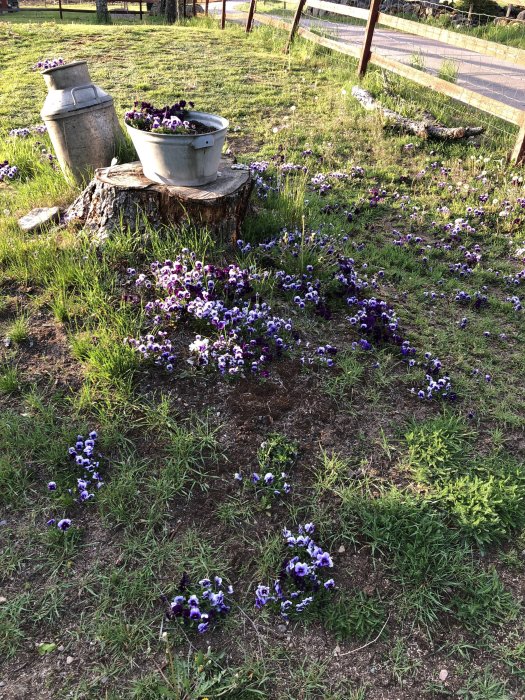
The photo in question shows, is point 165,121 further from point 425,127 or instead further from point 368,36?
point 368,36

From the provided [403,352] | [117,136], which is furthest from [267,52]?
[403,352]

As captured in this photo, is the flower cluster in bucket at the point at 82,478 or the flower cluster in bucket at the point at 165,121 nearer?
the flower cluster in bucket at the point at 82,478

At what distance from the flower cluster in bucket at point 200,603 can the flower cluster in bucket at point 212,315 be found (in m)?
1.30

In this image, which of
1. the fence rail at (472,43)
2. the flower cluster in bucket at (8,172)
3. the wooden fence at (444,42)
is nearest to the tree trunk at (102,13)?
the wooden fence at (444,42)

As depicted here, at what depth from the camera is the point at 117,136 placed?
5523 mm

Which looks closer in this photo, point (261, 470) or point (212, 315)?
point (261, 470)

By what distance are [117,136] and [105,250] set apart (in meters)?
1.97

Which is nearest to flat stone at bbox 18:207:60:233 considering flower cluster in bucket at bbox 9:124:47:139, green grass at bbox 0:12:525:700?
green grass at bbox 0:12:525:700

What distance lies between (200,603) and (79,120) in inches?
176

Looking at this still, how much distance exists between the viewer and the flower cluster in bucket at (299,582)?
2.49 m

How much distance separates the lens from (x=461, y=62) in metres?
11.9

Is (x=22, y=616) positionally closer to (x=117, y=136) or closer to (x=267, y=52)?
(x=117, y=136)

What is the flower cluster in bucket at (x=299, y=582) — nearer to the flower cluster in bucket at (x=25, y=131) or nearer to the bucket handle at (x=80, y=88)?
the bucket handle at (x=80, y=88)

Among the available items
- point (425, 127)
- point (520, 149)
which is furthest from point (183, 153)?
point (520, 149)
